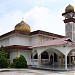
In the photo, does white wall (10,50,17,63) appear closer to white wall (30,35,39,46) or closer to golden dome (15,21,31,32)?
white wall (30,35,39,46)

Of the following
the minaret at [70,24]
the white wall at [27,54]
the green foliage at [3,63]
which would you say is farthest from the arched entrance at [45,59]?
the minaret at [70,24]

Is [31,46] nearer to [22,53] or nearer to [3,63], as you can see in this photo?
[22,53]

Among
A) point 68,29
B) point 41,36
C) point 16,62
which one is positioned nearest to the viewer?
point 16,62

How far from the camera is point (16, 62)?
26.9m

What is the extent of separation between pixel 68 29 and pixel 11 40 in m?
Answer: 13.3

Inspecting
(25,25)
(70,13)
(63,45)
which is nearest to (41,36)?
(25,25)

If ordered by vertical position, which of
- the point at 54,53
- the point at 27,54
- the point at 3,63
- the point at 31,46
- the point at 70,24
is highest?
the point at 70,24

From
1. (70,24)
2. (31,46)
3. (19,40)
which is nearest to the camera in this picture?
(19,40)

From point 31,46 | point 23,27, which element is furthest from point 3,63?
point 23,27

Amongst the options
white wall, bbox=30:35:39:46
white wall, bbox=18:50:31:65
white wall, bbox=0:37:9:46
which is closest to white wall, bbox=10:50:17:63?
white wall, bbox=18:50:31:65

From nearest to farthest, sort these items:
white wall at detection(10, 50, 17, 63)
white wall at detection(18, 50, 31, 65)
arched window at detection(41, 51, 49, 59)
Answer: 1. white wall at detection(10, 50, 17, 63)
2. white wall at detection(18, 50, 31, 65)
3. arched window at detection(41, 51, 49, 59)

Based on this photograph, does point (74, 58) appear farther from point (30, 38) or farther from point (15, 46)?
point (15, 46)

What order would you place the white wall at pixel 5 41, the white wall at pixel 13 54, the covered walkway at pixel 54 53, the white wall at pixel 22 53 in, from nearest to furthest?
1. the covered walkway at pixel 54 53
2. the white wall at pixel 13 54
3. the white wall at pixel 22 53
4. the white wall at pixel 5 41

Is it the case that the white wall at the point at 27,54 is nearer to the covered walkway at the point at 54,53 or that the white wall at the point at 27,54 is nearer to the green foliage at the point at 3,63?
the covered walkway at the point at 54,53
